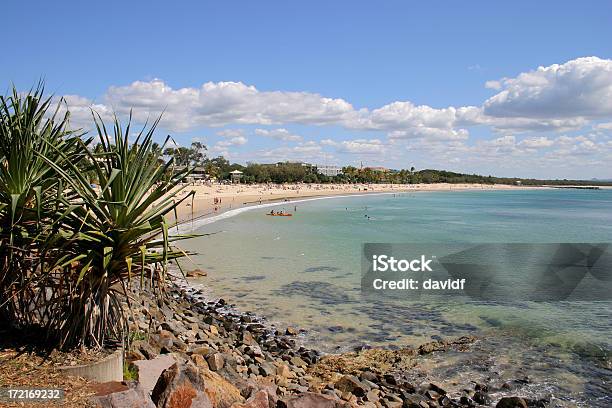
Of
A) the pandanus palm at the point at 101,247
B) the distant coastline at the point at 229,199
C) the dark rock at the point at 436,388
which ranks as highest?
the pandanus palm at the point at 101,247

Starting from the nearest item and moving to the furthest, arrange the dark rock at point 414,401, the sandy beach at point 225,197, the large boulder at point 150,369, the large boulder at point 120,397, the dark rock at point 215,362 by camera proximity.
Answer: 1. the large boulder at point 120,397
2. the large boulder at point 150,369
3. the dark rock at point 215,362
4. the dark rock at point 414,401
5. the sandy beach at point 225,197

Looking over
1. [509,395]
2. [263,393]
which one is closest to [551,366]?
[509,395]

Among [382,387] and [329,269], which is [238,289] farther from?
[382,387]

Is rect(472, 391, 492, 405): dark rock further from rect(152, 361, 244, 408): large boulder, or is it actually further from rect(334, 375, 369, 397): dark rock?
rect(152, 361, 244, 408): large boulder

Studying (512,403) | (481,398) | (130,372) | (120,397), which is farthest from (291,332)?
(120,397)

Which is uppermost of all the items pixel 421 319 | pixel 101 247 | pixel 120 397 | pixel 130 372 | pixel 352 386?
pixel 101 247

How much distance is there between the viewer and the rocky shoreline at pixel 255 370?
4996 millimetres

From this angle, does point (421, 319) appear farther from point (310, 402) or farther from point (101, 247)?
point (101, 247)

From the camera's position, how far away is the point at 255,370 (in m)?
8.31

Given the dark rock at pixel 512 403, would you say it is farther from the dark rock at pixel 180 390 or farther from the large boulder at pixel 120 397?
the large boulder at pixel 120 397

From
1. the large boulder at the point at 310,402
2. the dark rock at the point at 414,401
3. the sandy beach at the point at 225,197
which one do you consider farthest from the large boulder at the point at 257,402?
the sandy beach at the point at 225,197

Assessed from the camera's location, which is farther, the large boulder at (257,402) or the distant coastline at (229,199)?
the distant coastline at (229,199)

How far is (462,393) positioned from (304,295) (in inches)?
311

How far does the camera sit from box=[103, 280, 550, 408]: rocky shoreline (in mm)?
4996
